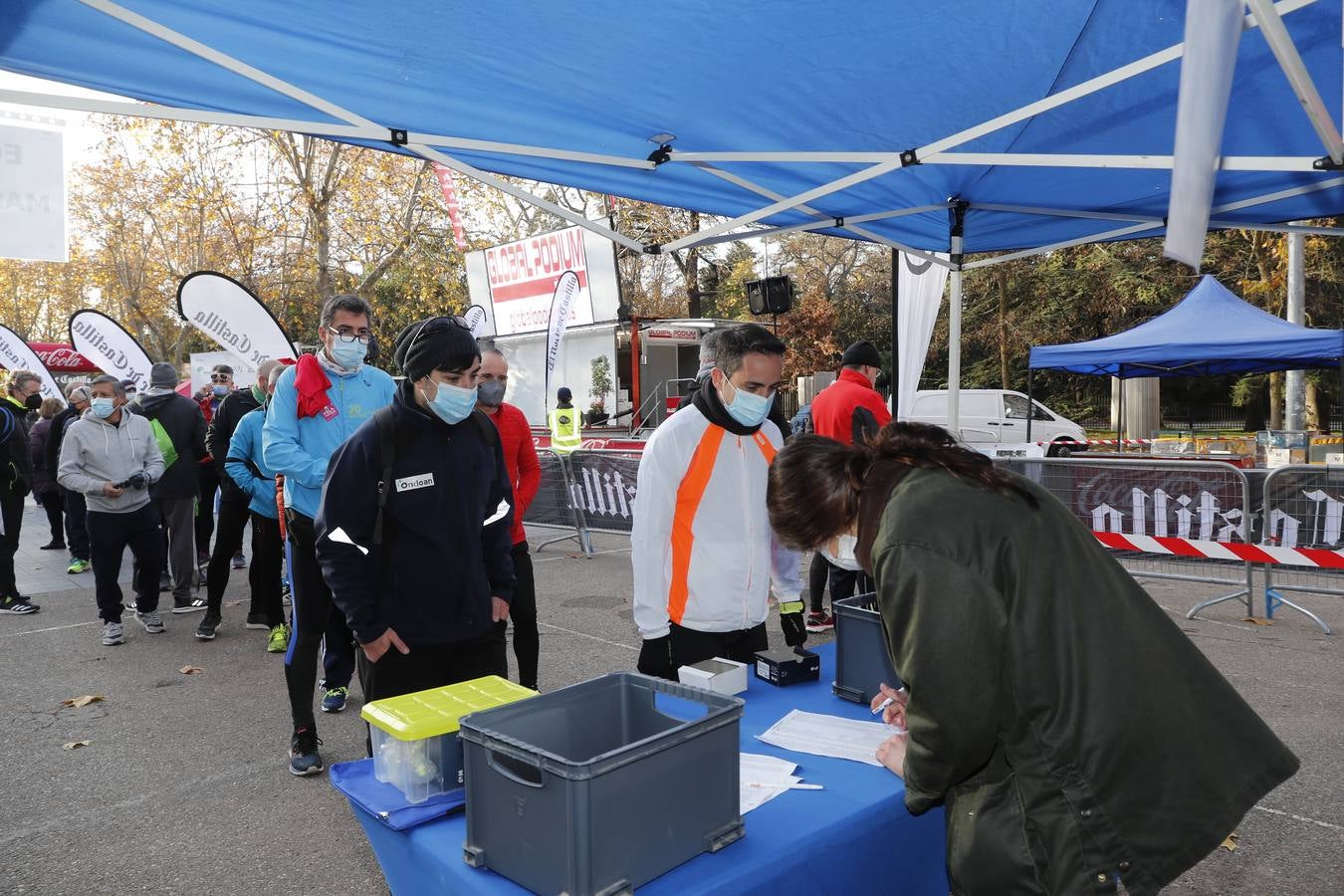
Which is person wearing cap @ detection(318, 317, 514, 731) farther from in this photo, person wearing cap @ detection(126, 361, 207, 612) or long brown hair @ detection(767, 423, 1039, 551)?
person wearing cap @ detection(126, 361, 207, 612)

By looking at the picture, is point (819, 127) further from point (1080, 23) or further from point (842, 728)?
point (842, 728)

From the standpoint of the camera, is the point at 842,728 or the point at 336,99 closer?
the point at 842,728

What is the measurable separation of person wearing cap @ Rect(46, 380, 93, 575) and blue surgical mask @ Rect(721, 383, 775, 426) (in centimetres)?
850

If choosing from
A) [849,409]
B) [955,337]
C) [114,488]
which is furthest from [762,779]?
[114,488]

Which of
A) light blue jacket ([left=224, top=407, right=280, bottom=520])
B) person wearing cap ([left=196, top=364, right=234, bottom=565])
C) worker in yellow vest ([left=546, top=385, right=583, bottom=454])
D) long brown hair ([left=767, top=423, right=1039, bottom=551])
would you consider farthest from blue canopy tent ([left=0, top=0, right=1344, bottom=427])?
worker in yellow vest ([left=546, top=385, right=583, bottom=454])

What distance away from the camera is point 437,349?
2.90 meters

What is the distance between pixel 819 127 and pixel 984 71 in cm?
82

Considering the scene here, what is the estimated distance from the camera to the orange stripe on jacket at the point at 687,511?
10.5 ft

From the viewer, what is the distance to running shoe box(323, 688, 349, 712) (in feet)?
16.5

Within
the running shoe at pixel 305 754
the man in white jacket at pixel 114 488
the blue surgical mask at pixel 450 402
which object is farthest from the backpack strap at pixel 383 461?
the man in white jacket at pixel 114 488

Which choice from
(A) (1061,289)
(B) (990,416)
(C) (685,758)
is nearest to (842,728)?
(C) (685,758)

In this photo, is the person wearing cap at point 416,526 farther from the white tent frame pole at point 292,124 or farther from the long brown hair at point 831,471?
the long brown hair at point 831,471

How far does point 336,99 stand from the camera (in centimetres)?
382

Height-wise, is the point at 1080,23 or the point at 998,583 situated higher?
the point at 1080,23
